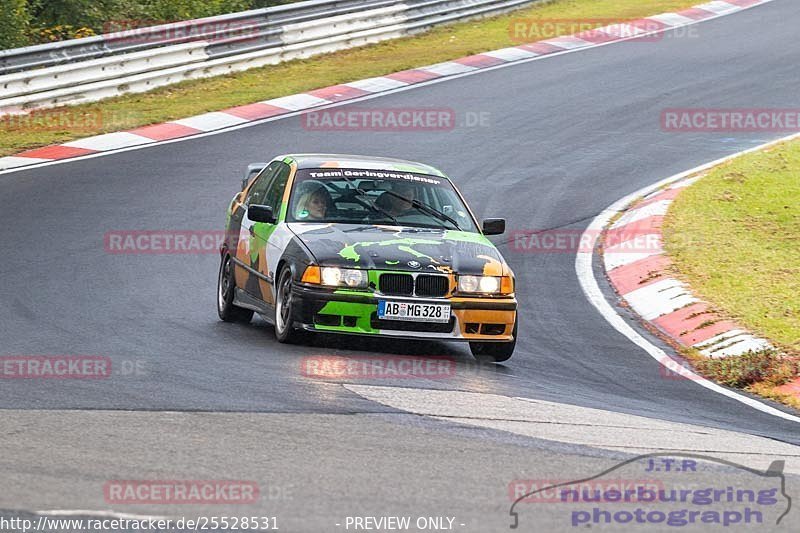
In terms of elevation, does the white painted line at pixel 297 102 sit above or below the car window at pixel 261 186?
below

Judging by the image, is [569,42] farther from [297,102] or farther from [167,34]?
[167,34]

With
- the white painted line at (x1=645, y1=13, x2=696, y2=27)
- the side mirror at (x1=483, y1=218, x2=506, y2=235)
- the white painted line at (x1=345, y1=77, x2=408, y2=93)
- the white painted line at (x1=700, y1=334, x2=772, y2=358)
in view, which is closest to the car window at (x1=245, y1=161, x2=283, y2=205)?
the side mirror at (x1=483, y1=218, x2=506, y2=235)

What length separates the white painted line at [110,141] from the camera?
61.4 ft

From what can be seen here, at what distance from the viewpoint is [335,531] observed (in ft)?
17.6

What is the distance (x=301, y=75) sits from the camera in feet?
78.9

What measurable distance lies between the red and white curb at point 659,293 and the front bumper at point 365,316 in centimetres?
232

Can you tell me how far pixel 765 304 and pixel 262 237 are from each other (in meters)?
4.67

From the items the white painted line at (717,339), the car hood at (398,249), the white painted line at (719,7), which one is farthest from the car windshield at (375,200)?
the white painted line at (719,7)

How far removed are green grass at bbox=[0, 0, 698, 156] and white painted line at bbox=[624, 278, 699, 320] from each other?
9.01 metres

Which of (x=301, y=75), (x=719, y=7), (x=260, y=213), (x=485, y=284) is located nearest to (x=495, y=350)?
(x=485, y=284)

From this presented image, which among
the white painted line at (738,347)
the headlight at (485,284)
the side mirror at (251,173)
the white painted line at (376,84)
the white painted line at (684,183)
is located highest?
the side mirror at (251,173)

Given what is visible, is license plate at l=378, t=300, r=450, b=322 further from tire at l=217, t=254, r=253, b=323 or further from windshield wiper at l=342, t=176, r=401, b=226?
tire at l=217, t=254, r=253, b=323

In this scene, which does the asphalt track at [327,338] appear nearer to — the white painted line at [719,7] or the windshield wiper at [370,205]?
the windshield wiper at [370,205]

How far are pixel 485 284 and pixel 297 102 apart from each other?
40.4ft
